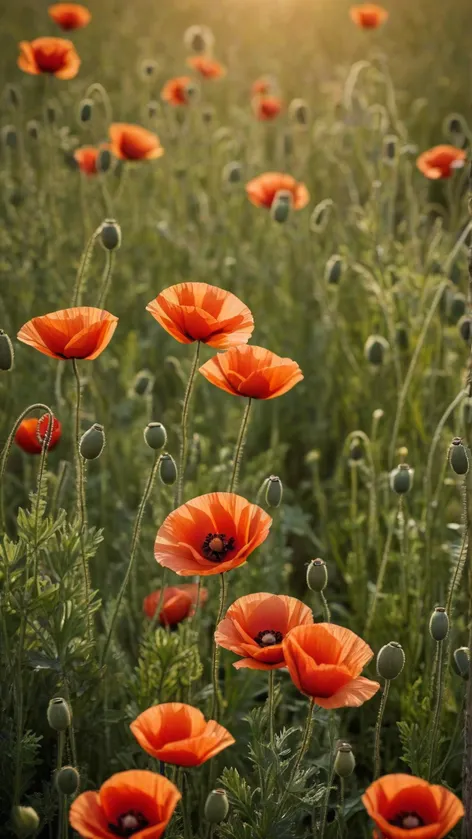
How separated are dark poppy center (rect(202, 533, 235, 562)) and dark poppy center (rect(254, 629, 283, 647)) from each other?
0.45 ft

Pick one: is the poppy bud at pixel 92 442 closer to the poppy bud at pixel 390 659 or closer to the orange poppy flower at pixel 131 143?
the poppy bud at pixel 390 659

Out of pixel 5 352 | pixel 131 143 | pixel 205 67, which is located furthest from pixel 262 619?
pixel 205 67

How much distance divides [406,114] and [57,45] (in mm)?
3069

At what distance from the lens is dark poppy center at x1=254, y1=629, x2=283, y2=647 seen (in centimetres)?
162

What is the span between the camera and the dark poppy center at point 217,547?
5.59ft

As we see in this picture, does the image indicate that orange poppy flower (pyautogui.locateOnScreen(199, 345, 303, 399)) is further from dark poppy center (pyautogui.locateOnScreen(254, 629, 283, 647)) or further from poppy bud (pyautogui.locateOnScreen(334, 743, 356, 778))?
poppy bud (pyautogui.locateOnScreen(334, 743, 356, 778))

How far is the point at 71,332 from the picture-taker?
1.79 m

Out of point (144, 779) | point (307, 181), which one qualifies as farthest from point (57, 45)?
point (144, 779)

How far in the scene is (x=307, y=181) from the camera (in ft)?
15.6

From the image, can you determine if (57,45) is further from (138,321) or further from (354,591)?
(354,591)

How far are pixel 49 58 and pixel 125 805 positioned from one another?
265cm

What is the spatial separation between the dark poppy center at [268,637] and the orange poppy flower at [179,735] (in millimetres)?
188

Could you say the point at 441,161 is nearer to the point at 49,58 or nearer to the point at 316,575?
the point at 49,58

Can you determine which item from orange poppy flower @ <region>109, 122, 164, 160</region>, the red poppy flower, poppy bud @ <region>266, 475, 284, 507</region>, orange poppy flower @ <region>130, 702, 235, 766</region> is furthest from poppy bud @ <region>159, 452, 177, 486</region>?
the red poppy flower
